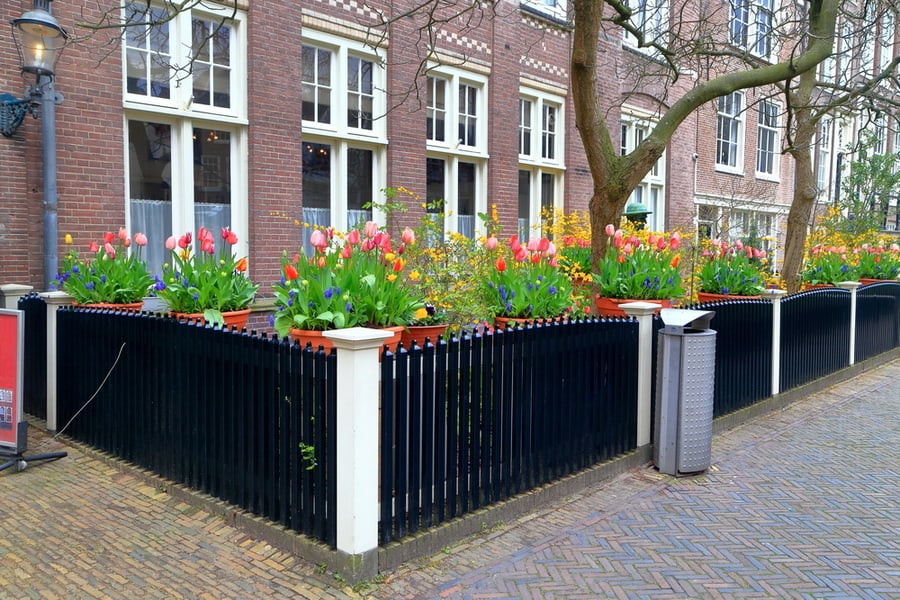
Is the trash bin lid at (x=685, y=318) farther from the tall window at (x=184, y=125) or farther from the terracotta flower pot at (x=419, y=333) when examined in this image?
the tall window at (x=184, y=125)

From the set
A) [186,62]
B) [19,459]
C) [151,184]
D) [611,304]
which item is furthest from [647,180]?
[19,459]

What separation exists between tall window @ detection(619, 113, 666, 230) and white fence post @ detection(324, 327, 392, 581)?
13.6 metres

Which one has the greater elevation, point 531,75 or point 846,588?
point 531,75

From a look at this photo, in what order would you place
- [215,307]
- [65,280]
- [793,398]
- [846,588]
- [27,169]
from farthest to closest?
[793,398]
[27,169]
[65,280]
[215,307]
[846,588]

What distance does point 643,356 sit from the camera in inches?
229

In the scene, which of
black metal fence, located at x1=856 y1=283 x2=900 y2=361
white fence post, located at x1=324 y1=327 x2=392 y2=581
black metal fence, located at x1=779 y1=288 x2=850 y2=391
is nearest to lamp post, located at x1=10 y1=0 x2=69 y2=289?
white fence post, located at x1=324 y1=327 x2=392 y2=581

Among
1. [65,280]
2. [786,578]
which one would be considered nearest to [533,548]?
[786,578]

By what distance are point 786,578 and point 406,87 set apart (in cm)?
897

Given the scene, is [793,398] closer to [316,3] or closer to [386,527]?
[386,527]

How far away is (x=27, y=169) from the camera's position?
297 inches

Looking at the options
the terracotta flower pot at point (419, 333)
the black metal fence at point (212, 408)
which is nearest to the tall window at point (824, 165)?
the terracotta flower pot at point (419, 333)

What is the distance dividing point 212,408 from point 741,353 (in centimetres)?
526

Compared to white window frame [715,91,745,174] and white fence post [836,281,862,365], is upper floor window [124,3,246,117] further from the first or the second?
white window frame [715,91,745,174]

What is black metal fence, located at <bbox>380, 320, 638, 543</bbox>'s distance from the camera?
13.1 ft
